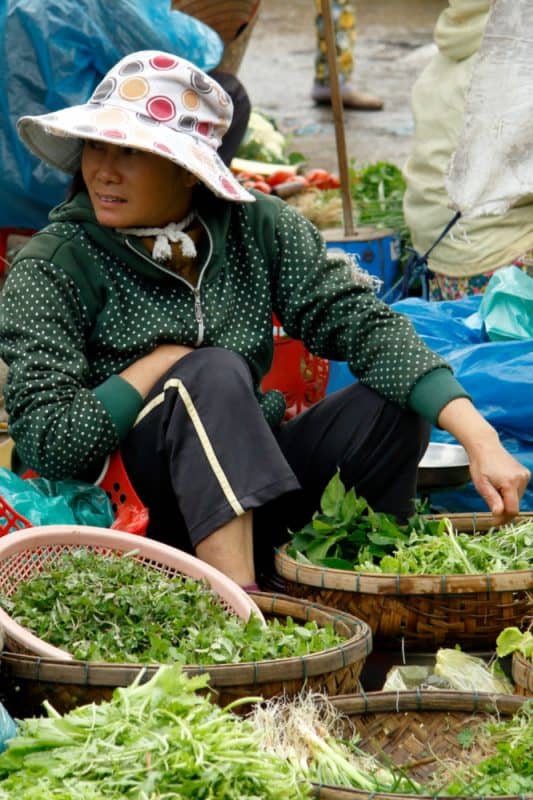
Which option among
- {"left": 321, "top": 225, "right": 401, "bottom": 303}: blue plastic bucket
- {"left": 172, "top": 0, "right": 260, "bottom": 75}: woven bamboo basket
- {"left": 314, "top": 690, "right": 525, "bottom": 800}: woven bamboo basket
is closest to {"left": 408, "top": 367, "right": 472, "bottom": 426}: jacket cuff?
{"left": 314, "top": 690, "right": 525, "bottom": 800}: woven bamboo basket

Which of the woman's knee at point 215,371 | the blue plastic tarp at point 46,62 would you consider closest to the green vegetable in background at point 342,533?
the woman's knee at point 215,371

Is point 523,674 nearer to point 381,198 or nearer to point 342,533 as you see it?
point 342,533

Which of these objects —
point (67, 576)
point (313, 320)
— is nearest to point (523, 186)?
point (313, 320)

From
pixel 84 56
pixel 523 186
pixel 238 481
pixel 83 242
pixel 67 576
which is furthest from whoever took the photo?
pixel 84 56

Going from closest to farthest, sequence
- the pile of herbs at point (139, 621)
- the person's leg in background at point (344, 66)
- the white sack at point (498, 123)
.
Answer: the pile of herbs at point (139, 621), the white sack at point (498, 123), the person's leg in background at point (344, 66)

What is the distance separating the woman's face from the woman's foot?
7226mm

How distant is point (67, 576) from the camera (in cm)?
283

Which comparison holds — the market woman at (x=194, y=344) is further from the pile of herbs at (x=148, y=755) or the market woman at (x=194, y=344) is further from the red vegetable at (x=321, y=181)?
the red vegetable at (x=321, y=181)

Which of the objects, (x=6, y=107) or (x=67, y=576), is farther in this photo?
(x=6, y=107)

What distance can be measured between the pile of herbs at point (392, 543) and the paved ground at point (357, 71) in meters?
5.37

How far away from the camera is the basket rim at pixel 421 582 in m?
3.09

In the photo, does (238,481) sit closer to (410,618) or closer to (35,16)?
(410,618)

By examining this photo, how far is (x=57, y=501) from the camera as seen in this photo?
3.27 metres

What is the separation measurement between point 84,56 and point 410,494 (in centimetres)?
206
